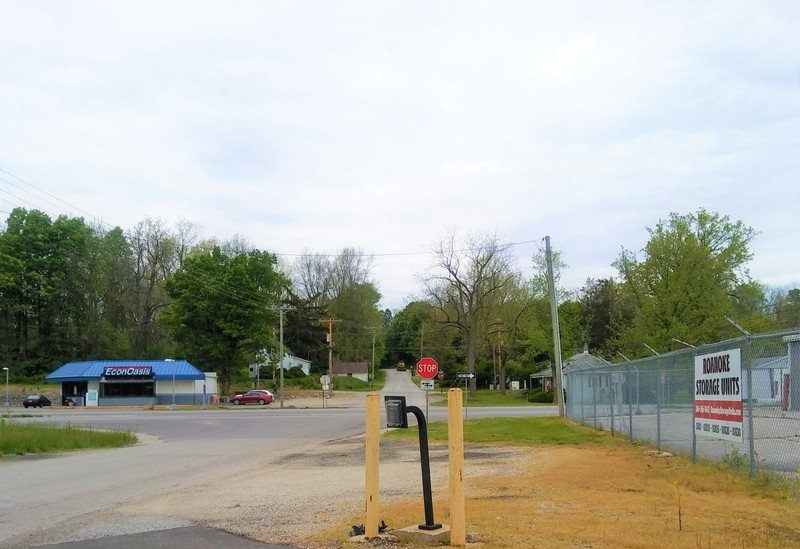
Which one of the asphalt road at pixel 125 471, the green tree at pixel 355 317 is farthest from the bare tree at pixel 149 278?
the asphalt road at pixel 125 471

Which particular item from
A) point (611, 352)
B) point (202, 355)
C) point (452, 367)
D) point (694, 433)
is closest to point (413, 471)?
point (694, 433)

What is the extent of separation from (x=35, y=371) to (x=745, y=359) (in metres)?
84.6

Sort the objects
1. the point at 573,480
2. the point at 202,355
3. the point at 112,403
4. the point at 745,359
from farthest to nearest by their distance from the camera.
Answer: the point at 202,355 → the point at 112,403 → the point at 573,480 → the point at 745,359

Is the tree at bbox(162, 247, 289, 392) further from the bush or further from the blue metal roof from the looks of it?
the bush

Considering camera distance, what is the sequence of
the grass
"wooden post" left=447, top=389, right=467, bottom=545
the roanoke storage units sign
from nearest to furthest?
"wooden post" left=447, top=389, right=467, bottom=545
the grass
the roanoke storage units sign

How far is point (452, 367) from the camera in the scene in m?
→ 101

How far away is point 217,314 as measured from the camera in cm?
7662

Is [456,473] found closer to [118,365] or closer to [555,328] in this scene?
[555,328]

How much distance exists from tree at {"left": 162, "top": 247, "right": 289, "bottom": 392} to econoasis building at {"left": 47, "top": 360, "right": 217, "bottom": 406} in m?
7.73

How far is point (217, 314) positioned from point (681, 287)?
49.1 m

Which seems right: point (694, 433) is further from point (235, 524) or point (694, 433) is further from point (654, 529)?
point (235, 524)

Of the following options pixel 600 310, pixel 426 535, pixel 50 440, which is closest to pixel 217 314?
pixel 600 310

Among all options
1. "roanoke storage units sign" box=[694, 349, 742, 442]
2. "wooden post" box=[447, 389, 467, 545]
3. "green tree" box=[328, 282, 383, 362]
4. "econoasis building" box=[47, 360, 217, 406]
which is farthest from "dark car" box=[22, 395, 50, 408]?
"wooden post" box=[447, 389, 467, 545]

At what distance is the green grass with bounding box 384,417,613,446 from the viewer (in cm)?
2152
